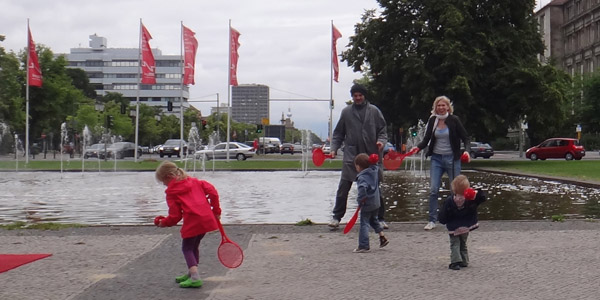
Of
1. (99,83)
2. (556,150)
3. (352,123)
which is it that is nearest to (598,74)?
(556,150)

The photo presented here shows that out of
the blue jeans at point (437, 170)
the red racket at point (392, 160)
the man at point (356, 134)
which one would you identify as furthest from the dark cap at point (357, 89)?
the blue jeans at point (437, 170)

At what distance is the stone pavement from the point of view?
619 cm

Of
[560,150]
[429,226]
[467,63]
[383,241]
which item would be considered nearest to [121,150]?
[467,63]

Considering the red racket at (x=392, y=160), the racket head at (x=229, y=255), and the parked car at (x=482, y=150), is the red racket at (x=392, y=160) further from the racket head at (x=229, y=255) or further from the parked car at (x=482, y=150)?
the parked car at (x=482, y=150)

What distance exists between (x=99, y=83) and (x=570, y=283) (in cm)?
17744

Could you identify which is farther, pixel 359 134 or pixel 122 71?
pixel 122 71

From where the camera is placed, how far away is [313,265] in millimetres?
7445

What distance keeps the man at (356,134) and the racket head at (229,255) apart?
11.0 feet

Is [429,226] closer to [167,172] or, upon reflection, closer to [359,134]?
[359,134]

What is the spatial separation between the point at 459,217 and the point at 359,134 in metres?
2.86

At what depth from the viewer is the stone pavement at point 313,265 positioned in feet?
20.3

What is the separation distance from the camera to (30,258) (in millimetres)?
7961

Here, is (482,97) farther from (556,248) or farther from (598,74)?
(598,74)

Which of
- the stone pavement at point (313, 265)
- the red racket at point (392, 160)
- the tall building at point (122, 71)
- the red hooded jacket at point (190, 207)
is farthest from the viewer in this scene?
the tall building at point (122, 71)
